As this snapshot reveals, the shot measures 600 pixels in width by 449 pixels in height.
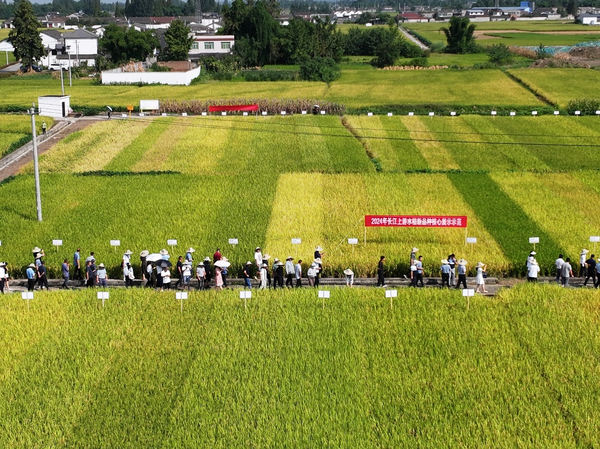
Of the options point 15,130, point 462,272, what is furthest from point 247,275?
point 15,130

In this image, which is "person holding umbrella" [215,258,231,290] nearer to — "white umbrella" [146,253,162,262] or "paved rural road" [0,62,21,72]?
"white umbrella" [146,253,162,262]

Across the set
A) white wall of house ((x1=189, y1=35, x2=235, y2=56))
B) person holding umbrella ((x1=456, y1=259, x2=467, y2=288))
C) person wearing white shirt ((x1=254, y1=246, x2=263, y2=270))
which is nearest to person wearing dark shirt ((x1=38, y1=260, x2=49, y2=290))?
person wearing white shirt ((x1=254, y1=246, x2=263, y2=270))

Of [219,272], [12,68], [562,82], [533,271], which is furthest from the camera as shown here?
[12,68]

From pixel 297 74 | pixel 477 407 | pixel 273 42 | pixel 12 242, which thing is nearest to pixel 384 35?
pixel 273 42

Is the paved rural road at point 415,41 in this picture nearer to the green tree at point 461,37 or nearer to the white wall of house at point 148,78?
the green tree at point 461,37

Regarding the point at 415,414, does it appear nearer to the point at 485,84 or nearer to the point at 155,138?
the point at 155,138

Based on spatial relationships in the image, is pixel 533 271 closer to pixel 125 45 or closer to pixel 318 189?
pixel 318 189
